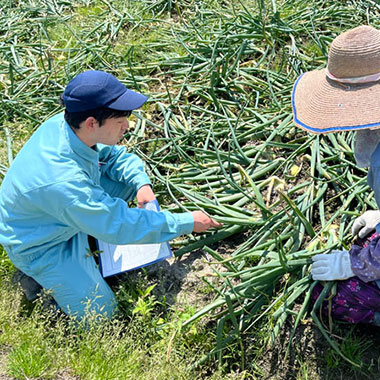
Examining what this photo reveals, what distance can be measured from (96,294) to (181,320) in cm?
35

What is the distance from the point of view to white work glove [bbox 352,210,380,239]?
203 cm

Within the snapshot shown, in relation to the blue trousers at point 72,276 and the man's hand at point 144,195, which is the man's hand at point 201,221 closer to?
the man's hand at point 144,195

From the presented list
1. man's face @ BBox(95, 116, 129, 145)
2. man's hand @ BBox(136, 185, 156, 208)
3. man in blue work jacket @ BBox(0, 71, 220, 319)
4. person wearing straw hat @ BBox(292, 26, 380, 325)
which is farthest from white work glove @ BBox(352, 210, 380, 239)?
man's face @ BBox(95, 116, 129, 145)

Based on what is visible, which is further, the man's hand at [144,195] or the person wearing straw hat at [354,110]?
the man's hand at [144,195]

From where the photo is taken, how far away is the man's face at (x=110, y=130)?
1999 mm

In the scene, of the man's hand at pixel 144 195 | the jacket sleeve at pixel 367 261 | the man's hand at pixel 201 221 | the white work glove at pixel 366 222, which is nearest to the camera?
the jacket sleeve at pixel 367 261

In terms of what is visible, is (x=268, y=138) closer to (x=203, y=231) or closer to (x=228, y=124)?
(x=228, y=124)

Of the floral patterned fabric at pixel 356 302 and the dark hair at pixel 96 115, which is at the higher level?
the dark hair at pixel 96 115

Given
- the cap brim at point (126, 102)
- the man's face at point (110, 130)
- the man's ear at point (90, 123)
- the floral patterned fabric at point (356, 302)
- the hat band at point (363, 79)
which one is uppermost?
the hat band at point (363, 79)

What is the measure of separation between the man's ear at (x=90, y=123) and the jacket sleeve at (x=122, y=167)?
1.38ft

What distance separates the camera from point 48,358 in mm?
2018

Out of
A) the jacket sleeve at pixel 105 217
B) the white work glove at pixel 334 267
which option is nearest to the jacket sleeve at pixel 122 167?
the jacket sleeve at pixel 105 217

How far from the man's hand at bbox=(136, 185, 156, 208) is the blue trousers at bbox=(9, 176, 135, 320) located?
0.27m

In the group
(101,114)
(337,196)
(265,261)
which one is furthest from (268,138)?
(101,114)
